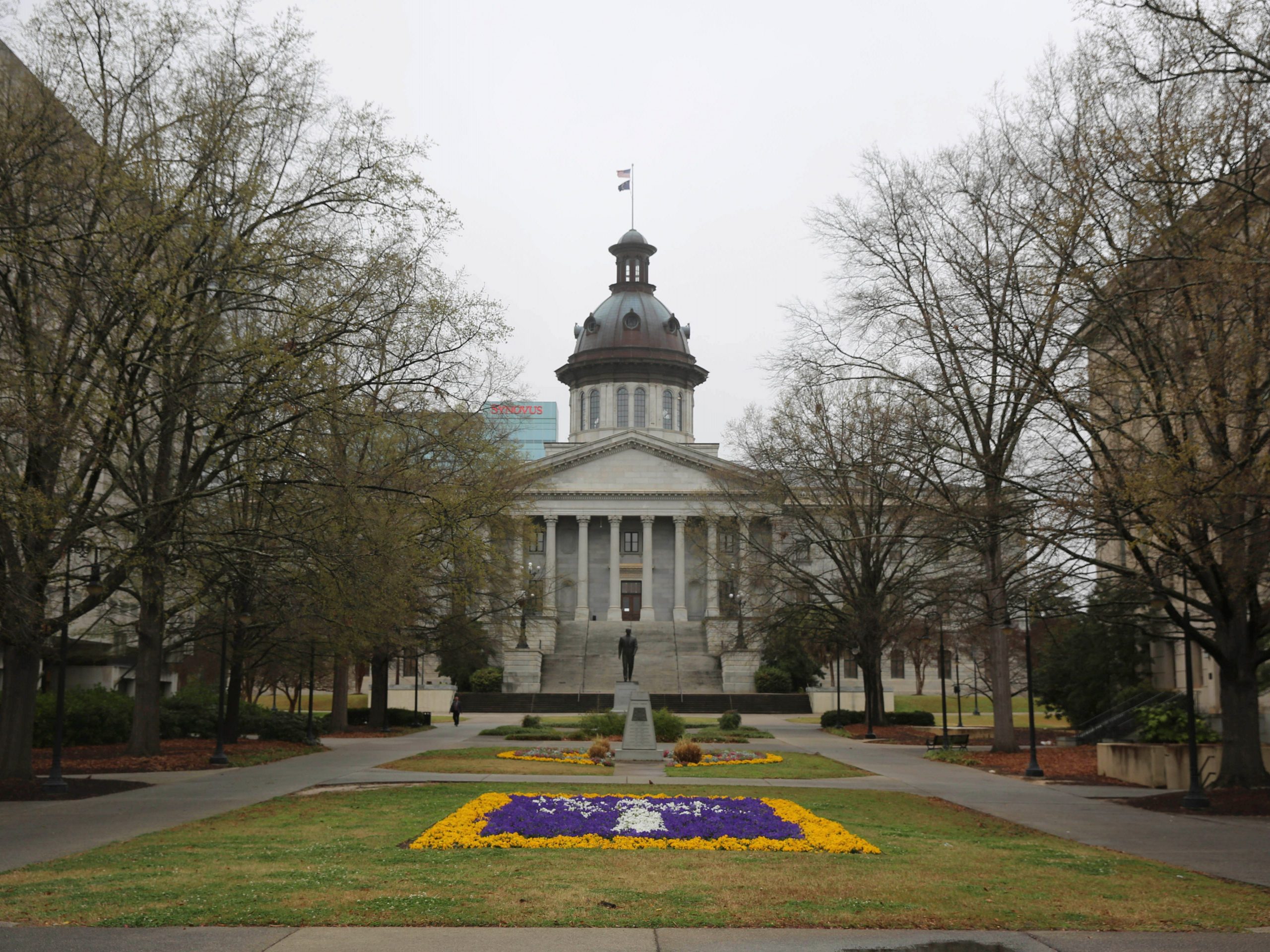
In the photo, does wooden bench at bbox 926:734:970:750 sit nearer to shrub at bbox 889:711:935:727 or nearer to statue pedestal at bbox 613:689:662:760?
statue pedestal at bbox 613:689:662:760

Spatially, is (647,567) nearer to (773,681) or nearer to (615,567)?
(615,567)

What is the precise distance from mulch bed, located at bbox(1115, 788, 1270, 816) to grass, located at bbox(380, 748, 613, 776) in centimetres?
983

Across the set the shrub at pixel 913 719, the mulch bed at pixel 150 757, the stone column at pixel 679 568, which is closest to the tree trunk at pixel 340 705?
the mulch bed at pixel 150 757

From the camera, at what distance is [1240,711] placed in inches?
810

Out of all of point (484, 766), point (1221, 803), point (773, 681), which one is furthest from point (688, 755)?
point (773, 681)

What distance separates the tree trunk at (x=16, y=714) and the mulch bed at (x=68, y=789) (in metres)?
0.38

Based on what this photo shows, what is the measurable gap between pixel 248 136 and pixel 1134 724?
82.1ft

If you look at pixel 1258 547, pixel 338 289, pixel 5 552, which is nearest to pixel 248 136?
pixel 338 289

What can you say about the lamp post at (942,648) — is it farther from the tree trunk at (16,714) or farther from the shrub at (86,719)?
the tree trunk at (16,714)

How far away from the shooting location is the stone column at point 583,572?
86.6 m

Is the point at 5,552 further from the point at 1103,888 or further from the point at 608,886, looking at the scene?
the point at 1103,888

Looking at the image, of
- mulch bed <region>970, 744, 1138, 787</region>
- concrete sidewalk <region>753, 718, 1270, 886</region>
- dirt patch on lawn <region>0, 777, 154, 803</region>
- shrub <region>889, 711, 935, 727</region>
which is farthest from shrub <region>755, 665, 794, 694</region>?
dirt patch on lawn <region>0, 777, 154, 803</region>

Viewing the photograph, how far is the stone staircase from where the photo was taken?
6719 centimetres

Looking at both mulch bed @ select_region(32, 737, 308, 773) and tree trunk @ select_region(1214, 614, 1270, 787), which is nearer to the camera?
tree trunk @ select_region(1214, 614, 1270, 787)
